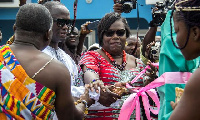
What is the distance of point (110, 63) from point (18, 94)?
6.08 ft

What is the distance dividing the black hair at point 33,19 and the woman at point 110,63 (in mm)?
1259

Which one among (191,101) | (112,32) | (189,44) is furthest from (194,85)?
(112,32)

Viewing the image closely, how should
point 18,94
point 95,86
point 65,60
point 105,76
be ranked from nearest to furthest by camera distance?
point 18,94 < point 95,86 < point 65,60 < point 105,76

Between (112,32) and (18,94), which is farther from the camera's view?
(112,32)

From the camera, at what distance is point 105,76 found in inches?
164

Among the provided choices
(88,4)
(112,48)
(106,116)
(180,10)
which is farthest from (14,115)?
(88,4)

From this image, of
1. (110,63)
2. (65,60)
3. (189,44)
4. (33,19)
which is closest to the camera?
(189,44)

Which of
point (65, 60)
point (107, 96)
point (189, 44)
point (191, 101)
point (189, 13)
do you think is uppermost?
point (189, 13)

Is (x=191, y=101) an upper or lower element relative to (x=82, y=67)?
upper

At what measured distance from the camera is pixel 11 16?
13.8 m

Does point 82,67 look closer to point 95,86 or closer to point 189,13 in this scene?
point 95,86

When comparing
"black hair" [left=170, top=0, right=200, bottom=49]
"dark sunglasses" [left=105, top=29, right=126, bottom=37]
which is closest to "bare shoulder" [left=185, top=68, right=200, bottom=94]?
"black hair" [left=170, top=0, right=200, bottom=49]

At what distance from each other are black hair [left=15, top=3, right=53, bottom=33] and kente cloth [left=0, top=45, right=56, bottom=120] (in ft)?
0.89

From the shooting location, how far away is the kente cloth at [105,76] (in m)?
4.09
